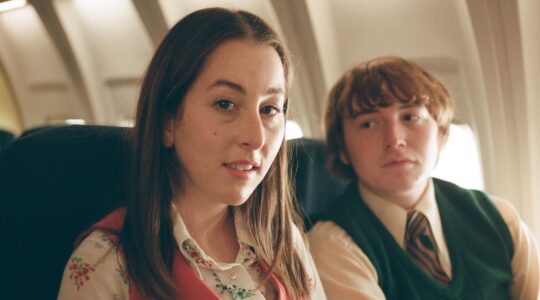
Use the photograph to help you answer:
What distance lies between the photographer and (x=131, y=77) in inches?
326

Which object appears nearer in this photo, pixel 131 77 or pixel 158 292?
pixel 158 292

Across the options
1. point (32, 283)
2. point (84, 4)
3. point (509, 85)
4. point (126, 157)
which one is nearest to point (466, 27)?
point (509, 85)

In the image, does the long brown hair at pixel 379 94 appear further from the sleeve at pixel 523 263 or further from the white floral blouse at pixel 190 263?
the white floral blouse at pixel 190 263

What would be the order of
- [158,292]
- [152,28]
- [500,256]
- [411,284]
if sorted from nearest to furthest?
1. [158,292]
2. [411,284]
3. [500,256]
4. [152,28]

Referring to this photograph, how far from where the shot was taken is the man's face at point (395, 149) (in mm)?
1839

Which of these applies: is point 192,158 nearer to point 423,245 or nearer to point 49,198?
point 49,198

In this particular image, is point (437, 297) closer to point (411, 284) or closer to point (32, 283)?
point (411, 284)

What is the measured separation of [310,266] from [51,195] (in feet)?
2.79

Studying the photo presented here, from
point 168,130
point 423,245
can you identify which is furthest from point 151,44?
point 168,130

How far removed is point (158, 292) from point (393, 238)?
976mm

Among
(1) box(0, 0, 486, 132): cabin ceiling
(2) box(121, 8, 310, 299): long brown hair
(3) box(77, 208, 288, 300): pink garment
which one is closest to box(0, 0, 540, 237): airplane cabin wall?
(1) box(0, 0, 486, 132): cabin ceiling

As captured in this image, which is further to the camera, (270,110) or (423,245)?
(423,245)

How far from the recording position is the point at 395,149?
71.9 inches

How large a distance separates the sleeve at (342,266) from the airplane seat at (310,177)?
18 centimetres
